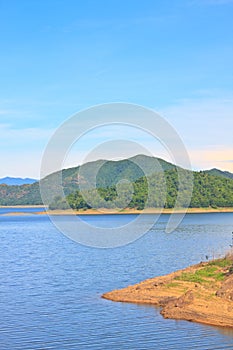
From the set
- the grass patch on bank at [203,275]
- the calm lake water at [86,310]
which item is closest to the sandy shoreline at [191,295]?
the grass patch on bank at [203,275]

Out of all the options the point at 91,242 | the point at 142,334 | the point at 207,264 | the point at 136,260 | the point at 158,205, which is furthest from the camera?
the point at 158,205

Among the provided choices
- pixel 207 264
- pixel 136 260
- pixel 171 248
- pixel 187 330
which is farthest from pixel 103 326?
pixel 171 248

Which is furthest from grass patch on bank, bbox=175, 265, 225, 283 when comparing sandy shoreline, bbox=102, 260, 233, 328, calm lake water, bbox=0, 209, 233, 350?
calm lake water, bbox=0, 209, 233, 350

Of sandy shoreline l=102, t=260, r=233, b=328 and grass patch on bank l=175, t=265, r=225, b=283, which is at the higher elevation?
grass patch on bank l=175, t=265, r=225, b=283

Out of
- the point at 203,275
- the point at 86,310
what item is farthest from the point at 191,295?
the point at 203,275

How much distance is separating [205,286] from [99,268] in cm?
1757

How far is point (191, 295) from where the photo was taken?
31953 mm

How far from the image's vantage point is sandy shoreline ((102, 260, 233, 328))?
29.8 metres

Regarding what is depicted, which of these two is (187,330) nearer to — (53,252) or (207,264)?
(207,264)

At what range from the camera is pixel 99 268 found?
2032 inches

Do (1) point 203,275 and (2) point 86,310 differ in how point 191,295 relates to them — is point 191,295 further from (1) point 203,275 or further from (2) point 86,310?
(1) point 203,275

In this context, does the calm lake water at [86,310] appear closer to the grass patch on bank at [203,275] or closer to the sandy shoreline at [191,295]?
the sandy shoreline at [191,295]

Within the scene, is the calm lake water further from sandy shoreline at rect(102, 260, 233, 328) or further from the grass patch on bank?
the grass patch on bank

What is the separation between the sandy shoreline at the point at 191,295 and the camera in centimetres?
2980
